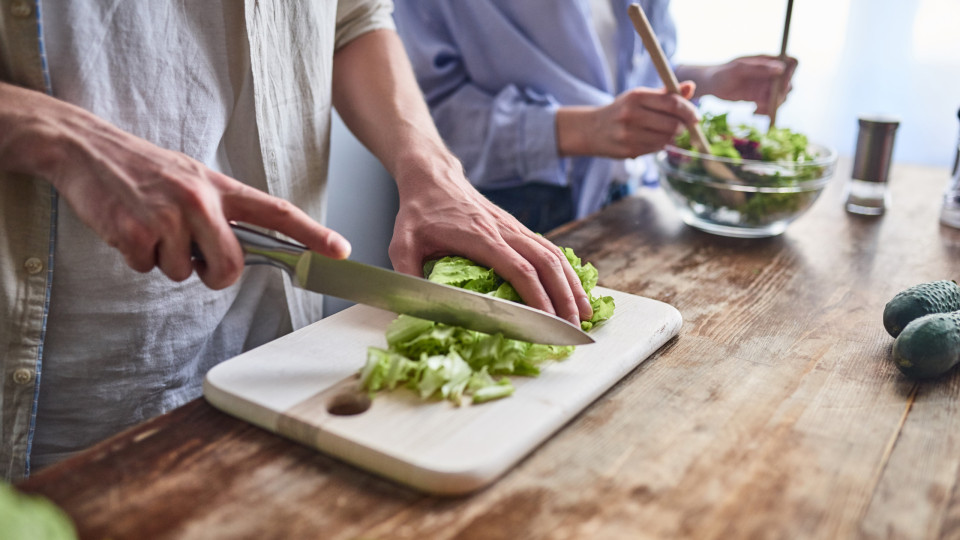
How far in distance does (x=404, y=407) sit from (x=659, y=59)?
1.22m

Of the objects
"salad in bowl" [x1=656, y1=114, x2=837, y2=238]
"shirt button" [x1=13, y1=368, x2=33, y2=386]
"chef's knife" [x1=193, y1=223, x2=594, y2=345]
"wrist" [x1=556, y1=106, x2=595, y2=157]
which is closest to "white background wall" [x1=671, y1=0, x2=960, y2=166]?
"salad in bowl" [x1=656, y1=114, x2=837, y2=238]

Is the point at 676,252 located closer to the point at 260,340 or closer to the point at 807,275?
the point at 807,275

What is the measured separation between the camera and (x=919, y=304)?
124cm

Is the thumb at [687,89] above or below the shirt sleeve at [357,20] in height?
below

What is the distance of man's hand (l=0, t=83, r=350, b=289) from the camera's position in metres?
0.93

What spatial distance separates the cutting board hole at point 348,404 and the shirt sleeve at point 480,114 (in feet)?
4.31

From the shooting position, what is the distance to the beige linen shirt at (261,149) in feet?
3.64

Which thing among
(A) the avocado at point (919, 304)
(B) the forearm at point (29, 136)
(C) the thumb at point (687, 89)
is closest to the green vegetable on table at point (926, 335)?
A: (A) the avocado at point (919, 304)

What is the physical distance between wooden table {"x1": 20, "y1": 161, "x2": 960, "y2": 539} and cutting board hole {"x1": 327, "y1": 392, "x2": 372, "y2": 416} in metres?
0.07

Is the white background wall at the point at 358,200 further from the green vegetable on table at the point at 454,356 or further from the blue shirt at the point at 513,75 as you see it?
the green vegetable on table at the point at 454,356

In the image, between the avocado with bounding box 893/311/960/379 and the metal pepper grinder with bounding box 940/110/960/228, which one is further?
the metal pepper grinder with bounding box 940/110/960/228

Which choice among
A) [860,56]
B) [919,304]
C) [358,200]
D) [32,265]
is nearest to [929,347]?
[919,304]

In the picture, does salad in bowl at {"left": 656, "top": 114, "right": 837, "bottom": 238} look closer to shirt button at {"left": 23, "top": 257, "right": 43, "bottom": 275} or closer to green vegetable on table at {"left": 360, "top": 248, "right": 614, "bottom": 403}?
green vegetable on table at {"left": 360, "top": 248, "right": 614, "bottom": 403}

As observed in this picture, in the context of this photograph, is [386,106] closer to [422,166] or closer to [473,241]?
[422,166]
